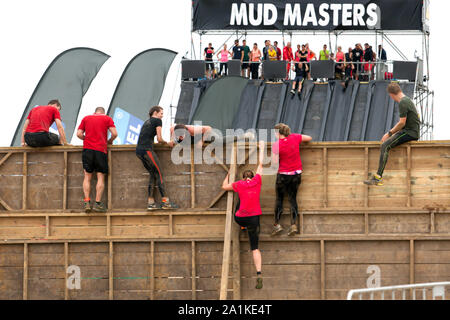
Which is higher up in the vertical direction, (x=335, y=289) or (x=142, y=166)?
(x=142, y=166)

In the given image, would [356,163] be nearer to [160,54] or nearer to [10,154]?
[10,154]

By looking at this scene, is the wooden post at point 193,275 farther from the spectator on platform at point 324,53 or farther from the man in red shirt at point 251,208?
the spectator on platform at point 324,53

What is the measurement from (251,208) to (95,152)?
332 cm

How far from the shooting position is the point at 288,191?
587 inches

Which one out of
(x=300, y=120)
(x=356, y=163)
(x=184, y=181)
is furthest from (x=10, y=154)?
(x=300, y=120)

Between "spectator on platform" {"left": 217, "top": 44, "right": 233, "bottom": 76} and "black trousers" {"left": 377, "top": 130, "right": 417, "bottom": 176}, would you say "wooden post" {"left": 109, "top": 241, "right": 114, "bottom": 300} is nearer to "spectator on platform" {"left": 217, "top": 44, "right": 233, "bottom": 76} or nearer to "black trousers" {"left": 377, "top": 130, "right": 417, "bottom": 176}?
"black trousers" {"left": 377, "top": 130, "right": 417, "bottom": 176}

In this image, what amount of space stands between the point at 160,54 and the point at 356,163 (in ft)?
48.2

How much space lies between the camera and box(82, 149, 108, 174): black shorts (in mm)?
15180

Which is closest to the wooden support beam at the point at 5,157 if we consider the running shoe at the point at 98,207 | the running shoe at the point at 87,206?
the running shoe at the point at 87,206

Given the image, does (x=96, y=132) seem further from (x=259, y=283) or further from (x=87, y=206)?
(x=259, y=283)

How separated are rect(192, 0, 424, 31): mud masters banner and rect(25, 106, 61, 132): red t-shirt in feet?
74.3
